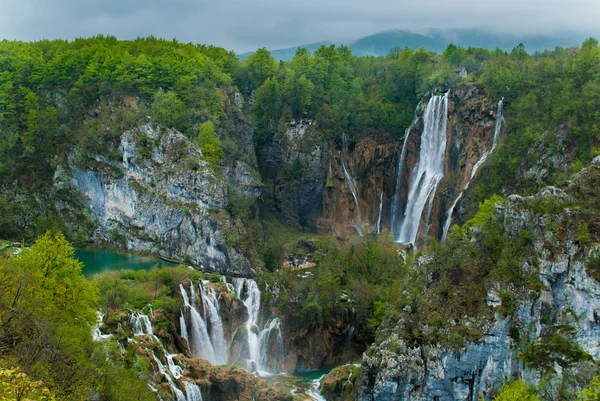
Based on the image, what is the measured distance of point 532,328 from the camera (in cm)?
3056

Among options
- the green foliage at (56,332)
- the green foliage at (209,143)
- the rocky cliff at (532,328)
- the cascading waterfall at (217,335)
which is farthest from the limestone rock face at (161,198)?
the rocky cliff at (532,328)

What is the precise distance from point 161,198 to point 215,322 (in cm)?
1824

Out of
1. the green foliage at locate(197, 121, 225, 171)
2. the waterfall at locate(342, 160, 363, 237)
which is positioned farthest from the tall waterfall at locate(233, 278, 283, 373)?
the waterfall at locate(342, 160, 363, 237)

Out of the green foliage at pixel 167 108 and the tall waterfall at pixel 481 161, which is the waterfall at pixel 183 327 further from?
the green foliage at pixel 167 108

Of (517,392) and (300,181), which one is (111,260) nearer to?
(300,181)

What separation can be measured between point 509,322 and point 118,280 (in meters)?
26.3

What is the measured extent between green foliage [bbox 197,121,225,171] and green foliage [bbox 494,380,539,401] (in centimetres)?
3806

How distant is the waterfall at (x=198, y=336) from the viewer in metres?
43.7

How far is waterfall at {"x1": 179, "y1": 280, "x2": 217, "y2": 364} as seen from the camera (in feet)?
143

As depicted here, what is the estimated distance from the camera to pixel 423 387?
3234cm

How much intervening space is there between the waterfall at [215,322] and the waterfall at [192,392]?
9315mm

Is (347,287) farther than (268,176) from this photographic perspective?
No

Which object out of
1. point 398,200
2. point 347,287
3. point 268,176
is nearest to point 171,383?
point 347,287

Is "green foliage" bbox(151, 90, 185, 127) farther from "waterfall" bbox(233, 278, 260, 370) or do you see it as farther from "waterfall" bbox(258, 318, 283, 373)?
"waterfall" bbox(258, 318, 283, 373)
